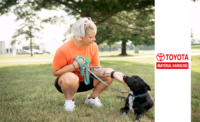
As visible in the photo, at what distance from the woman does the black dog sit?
172 millimetres

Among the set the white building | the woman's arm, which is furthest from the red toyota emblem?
the white building

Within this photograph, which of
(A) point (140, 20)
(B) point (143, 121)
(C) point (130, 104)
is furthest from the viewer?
(A) point (140, 20)

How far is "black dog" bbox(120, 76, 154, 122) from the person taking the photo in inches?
98.0

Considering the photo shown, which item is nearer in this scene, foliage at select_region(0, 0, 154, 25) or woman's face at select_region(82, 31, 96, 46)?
woman's face at select_region(82, 31, 96, 46)

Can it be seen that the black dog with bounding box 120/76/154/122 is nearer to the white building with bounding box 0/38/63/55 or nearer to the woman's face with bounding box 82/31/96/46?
the woman's face with bounding box 82/31/96/46

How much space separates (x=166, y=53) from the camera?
6.81 ft

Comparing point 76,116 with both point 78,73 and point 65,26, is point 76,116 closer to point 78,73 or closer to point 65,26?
point 78,73

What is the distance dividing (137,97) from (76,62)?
42.6 inches

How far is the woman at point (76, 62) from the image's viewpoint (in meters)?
2.52

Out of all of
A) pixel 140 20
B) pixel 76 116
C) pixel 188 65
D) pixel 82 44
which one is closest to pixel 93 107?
pixel 76 116

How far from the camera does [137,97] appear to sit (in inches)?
102

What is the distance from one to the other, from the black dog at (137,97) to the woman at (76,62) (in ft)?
0.56

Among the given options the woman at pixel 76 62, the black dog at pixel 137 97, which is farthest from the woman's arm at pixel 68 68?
the black dog at pixel 137 97

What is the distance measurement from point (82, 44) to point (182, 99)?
163 cm
